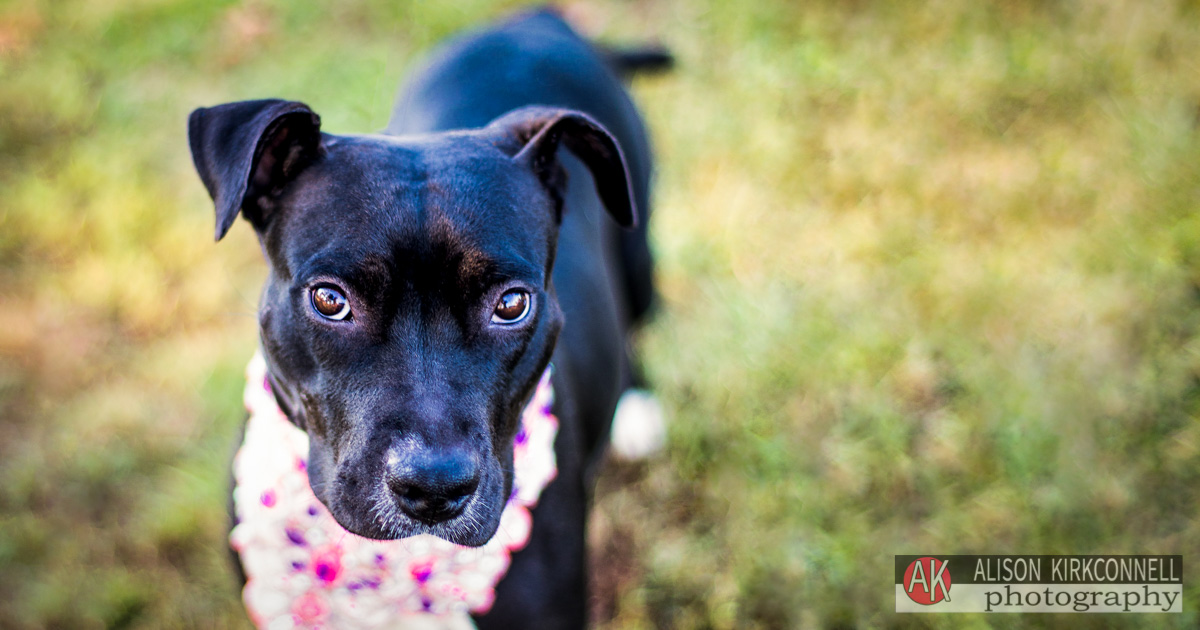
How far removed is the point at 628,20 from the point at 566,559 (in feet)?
17.3

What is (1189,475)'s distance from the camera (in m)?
3.95

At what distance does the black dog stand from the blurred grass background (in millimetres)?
1718

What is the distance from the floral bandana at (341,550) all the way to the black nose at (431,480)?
0.50m

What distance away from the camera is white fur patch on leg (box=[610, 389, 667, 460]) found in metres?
4.36

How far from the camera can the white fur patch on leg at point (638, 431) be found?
171 inches

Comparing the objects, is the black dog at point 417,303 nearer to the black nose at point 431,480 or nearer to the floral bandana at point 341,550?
the black nose at point 431,480

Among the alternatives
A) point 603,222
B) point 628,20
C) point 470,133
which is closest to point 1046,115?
point 628,20

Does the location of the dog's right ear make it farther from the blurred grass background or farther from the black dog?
the blurred grass background

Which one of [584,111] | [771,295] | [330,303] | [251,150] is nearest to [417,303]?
[330,303]

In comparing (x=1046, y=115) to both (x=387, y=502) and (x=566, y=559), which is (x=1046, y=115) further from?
(x=387, y=502)

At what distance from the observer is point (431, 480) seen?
6.59 ft

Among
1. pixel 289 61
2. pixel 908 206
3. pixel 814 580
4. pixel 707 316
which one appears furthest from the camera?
pixel 289 61

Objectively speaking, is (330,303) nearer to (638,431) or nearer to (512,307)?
(512,307)

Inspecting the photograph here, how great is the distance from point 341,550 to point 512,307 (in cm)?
105
